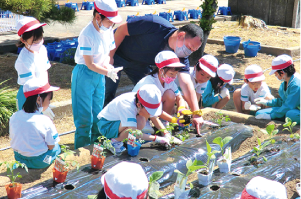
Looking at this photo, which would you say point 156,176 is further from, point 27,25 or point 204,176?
point 27,25

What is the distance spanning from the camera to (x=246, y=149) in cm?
371

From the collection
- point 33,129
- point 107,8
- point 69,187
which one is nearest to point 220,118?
point 107,8

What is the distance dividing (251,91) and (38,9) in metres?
3.53

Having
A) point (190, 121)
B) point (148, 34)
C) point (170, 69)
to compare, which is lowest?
point (190, 121)

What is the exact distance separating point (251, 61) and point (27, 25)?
6.02 meters

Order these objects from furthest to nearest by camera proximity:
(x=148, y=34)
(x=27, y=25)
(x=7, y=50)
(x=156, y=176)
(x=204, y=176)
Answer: (x=7, y=50) → (x=148, y=34) → (x=27, y=25) → (x=204, y=176) → (x=156, y=176)

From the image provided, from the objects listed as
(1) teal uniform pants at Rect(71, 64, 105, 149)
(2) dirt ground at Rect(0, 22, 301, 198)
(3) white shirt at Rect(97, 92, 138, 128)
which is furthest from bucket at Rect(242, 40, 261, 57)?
(3) white shirt at Rect(97, 92, 138, 128)

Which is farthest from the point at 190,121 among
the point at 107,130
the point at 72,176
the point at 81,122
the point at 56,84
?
the point at 56,84

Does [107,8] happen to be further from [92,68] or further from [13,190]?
[13,190]

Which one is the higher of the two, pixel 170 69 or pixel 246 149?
pixel 170 69

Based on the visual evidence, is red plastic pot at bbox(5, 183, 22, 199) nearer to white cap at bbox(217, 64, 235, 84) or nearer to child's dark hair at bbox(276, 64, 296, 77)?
white cap at bbox(217, 64, 235, 84)

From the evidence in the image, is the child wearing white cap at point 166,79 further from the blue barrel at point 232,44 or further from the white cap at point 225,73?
the blue barrel at point 232,44

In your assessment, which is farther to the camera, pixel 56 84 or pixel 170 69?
pixel 56 84

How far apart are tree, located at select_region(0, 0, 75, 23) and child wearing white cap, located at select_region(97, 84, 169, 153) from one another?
102 inches
